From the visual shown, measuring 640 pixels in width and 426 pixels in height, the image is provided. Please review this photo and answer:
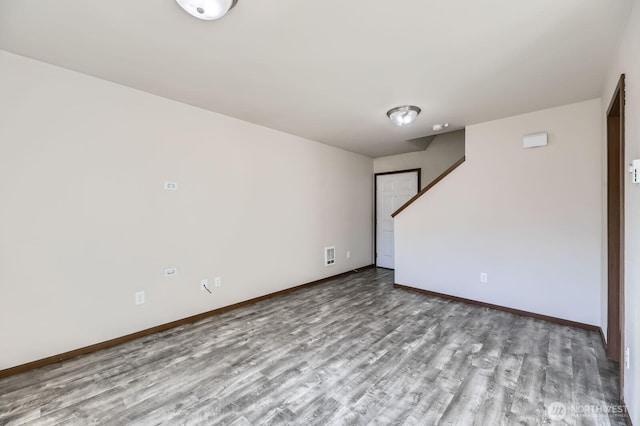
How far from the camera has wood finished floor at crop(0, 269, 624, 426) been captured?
167 centimetres

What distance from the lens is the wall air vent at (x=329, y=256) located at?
4780 millimetres

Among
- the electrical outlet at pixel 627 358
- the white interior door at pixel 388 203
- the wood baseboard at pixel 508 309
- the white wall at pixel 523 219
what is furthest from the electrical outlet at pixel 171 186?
the white interior door at pixel 388 203

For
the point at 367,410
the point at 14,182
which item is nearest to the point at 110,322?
the point at 14,182

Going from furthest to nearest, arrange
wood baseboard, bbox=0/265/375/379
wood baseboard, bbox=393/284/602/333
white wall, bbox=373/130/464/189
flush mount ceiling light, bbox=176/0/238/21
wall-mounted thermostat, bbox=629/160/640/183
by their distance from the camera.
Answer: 1. white wall, bbox=373/130/464/189
2. wood baseboard, bbox=393/284/602/333
3. wood baseboard, bbox=0/265/375/379
4. flush mount ceiling light, bbox=176/0/238/21
5. wall-mounted thermostat, bbox=629/160/640/183

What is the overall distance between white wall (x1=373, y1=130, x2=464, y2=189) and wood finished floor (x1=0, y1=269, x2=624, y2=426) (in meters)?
2.66

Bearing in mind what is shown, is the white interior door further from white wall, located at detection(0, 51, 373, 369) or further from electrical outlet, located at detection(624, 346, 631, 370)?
electrical outlet, located at detection(624, 346, 631, 370)

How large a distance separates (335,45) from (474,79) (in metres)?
1.33

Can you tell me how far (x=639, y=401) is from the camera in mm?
1348

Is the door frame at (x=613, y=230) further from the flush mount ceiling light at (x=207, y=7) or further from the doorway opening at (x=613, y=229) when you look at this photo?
the flush mount ceiling light at (x=207, y=7)

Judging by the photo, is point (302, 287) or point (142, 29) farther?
point (302, 287)

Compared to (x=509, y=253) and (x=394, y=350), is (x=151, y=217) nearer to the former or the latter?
(x=394, y=350)

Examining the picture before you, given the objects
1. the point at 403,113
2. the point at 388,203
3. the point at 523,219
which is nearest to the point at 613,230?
the point at 523,219

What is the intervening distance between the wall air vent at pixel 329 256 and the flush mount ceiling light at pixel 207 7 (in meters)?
3.72

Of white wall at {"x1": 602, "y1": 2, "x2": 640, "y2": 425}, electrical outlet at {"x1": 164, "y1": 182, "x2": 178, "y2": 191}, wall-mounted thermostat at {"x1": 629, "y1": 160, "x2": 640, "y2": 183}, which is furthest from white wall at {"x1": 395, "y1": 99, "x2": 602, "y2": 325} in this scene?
electrical outlet at {"x1": 164, "y1": 182, "x2": 178, "y2": 191}
